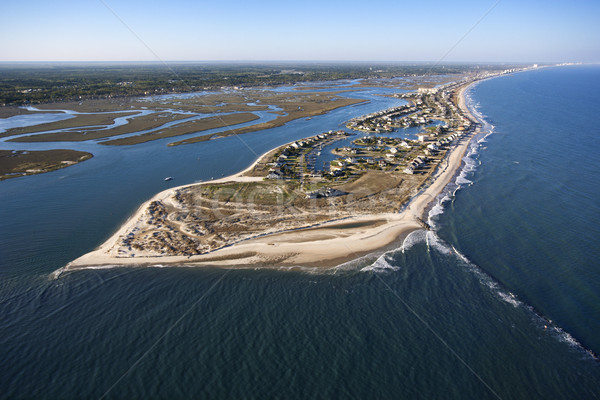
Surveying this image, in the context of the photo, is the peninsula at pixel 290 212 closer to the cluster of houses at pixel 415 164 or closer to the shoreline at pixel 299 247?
the shoreline at pixel 299 247

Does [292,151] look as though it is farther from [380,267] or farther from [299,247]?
[380,267]

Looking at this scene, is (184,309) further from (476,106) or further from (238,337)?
(476,106)

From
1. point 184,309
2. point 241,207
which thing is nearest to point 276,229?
point 241,207

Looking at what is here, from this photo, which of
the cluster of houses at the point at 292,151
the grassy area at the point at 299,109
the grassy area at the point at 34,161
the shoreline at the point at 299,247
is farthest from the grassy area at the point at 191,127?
the shoreline at the point at 299,247

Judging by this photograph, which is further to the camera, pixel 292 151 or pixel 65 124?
pixel 65 124

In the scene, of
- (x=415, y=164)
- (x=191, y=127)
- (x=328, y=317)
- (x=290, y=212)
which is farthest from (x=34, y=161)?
(x=415, y=164)
